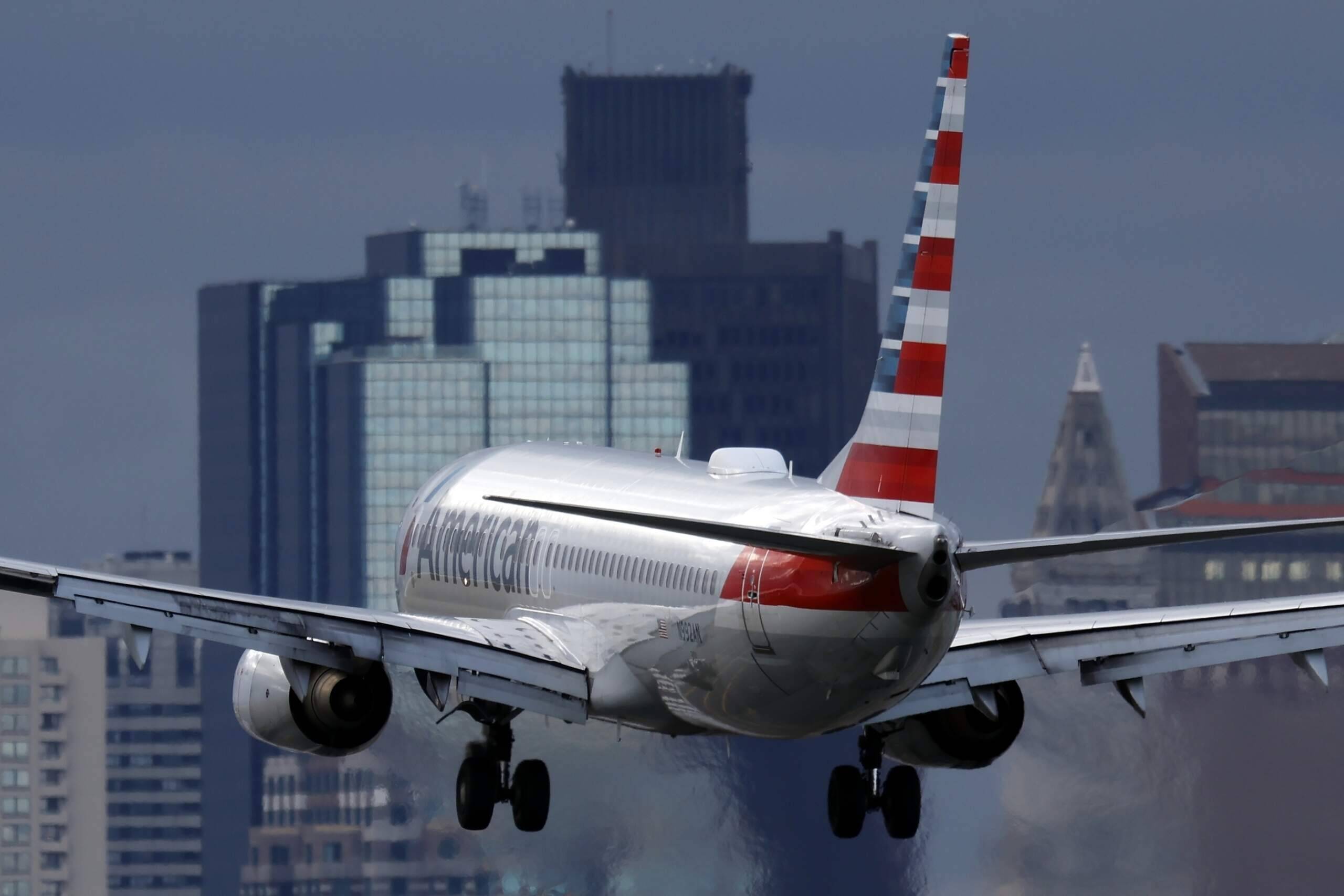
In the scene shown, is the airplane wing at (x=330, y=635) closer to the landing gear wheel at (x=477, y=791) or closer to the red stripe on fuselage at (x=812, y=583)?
the landing gear wheel at (x=477, y=791)

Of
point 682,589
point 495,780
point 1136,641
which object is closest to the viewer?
point 682,589

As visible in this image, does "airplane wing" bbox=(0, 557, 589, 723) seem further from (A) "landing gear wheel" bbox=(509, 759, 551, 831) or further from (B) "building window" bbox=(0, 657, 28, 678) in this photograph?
(B) "building window" bbox=(0, 657, 28, 678)

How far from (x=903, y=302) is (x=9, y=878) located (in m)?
76.6

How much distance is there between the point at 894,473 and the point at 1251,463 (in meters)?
142

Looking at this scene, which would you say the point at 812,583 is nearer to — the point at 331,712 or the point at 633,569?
the point at 633,569

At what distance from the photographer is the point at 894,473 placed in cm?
4212

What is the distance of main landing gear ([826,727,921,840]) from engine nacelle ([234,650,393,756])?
699cm

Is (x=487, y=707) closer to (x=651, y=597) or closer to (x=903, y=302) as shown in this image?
(x=651, y=597)

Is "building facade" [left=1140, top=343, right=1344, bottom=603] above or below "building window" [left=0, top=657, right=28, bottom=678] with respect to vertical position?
above

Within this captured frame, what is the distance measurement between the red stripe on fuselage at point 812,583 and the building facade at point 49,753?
3015 inches

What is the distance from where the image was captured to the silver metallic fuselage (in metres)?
40.6

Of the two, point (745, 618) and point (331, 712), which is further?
point (331, 712)

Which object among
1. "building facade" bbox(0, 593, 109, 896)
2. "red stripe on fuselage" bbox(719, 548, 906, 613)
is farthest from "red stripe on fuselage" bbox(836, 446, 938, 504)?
"building facade" bbox(0, 593, 109, 896)

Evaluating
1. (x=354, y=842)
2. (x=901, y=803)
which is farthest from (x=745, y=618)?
(x=354, y=842)
